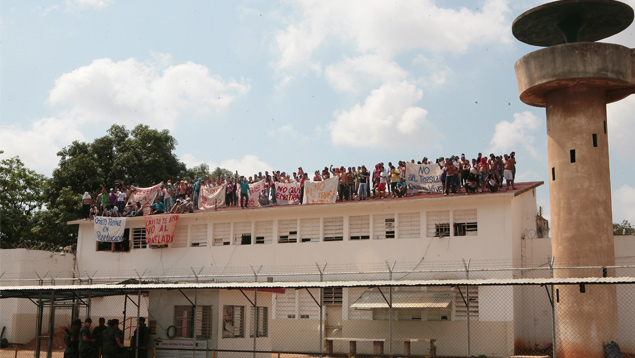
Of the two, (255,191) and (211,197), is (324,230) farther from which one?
(211,197)

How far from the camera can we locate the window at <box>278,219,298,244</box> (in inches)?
1304

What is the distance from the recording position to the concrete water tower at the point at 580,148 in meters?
24.1

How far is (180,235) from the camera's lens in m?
35.9

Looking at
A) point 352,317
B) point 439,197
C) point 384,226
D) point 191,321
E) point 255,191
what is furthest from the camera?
point 255,191

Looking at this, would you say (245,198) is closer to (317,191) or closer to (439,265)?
(317,191)

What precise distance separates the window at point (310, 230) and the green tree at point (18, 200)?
1012 inches

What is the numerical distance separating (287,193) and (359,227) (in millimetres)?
4417

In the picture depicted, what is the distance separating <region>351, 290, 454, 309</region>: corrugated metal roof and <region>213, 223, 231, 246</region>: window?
8993mm

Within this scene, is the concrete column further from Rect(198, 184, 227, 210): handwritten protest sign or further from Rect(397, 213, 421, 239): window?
Rect(198, 184, 227, 210): handwritten protest sign

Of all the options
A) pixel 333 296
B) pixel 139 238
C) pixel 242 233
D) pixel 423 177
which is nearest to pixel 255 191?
pixel 242 233

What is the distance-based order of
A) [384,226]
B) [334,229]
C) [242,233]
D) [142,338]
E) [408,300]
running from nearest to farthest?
1. [142,338]
2. [408,300]
3. [384,226]
4. [334,229]
5. [242,233]

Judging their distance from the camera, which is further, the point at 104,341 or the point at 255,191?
the point at 255,191

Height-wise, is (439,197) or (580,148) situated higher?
(580,148)

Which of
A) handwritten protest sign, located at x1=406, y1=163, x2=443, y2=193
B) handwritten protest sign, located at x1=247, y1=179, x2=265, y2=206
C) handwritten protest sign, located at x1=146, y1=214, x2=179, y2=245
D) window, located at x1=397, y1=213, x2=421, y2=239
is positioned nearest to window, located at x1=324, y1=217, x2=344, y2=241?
window, located at x1=397, y1=213, x2=421, y2=239
